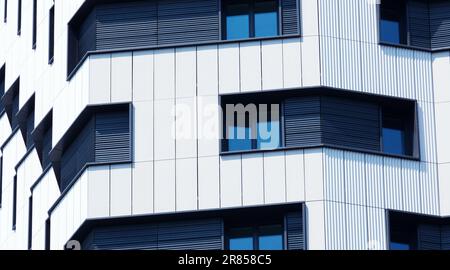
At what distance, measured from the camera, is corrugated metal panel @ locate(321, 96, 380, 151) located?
33.5 metres

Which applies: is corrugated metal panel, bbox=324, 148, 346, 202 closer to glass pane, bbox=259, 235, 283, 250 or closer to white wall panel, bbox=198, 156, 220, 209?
glass pane, bbox=259, 235, 283, 250

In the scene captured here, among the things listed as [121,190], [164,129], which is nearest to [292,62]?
[164,129]

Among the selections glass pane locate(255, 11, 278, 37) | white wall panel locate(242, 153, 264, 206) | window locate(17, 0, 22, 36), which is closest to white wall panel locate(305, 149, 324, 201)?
white wall panel locate(242, 153, 264, 206)

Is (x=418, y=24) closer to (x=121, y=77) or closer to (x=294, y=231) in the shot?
(x=294, y=231)

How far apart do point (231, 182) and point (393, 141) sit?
15.4ft

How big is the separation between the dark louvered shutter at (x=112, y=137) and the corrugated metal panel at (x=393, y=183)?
6530 mm

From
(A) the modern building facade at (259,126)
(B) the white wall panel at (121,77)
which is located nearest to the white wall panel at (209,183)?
(A) the modern building facade at (259,126)

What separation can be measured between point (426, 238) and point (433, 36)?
582 cm

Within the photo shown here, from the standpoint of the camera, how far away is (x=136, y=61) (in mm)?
34875

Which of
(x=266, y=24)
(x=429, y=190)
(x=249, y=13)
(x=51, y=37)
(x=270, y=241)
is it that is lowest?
(x=270, y=241)

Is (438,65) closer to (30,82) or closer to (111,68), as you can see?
(111,68)

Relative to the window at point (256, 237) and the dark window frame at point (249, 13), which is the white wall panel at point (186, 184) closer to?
the window at point (256, 237)

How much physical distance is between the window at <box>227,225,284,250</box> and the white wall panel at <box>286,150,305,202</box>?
0.91 meters

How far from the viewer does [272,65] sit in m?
33.9
